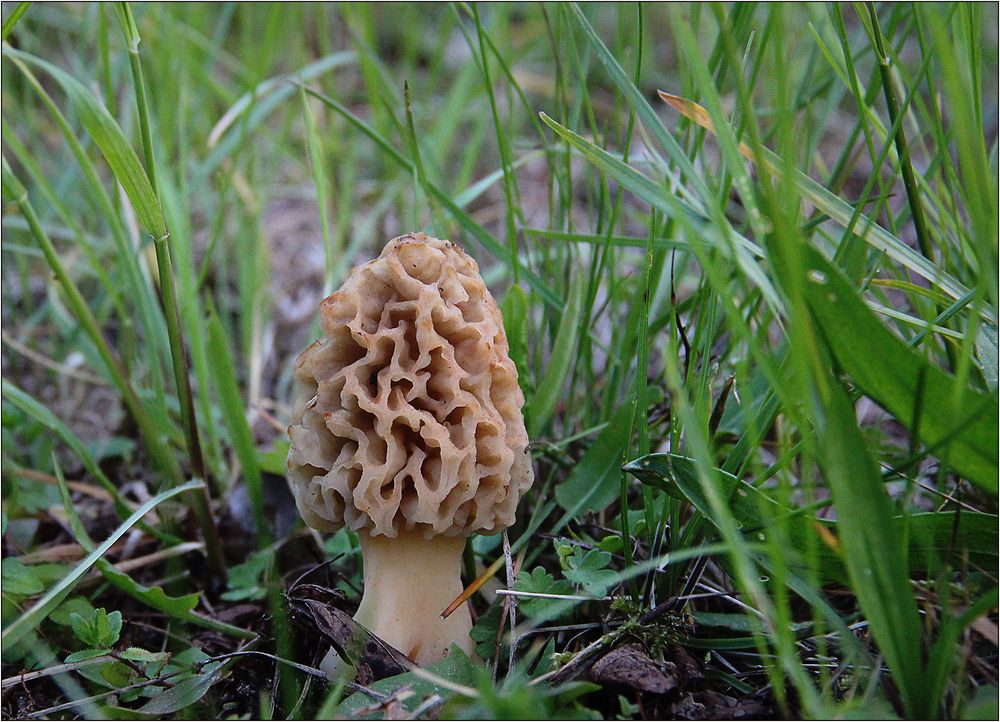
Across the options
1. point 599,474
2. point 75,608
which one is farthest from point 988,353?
point 75,608

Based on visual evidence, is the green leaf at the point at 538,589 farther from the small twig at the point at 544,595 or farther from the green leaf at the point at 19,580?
the green leaf at the point at 19,580

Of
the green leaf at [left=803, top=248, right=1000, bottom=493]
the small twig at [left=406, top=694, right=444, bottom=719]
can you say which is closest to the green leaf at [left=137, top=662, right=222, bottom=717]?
the small twig at [left=406, top=694, right=444, bottom=719]

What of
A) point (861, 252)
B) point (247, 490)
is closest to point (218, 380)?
point (247, 490)

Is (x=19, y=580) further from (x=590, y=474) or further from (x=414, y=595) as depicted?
(x=590, y=474)

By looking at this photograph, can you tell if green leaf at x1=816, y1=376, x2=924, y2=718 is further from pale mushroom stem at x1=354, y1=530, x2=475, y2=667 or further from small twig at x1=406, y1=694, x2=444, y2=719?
pale mushroom stem at x1=354, y1=530, x2=475, y2=667

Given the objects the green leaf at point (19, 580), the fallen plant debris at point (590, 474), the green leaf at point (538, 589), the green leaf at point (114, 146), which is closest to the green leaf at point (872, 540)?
the fallen plant debris at point (590, 474)

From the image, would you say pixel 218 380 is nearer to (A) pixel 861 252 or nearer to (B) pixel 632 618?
(B) pixel 632 618
